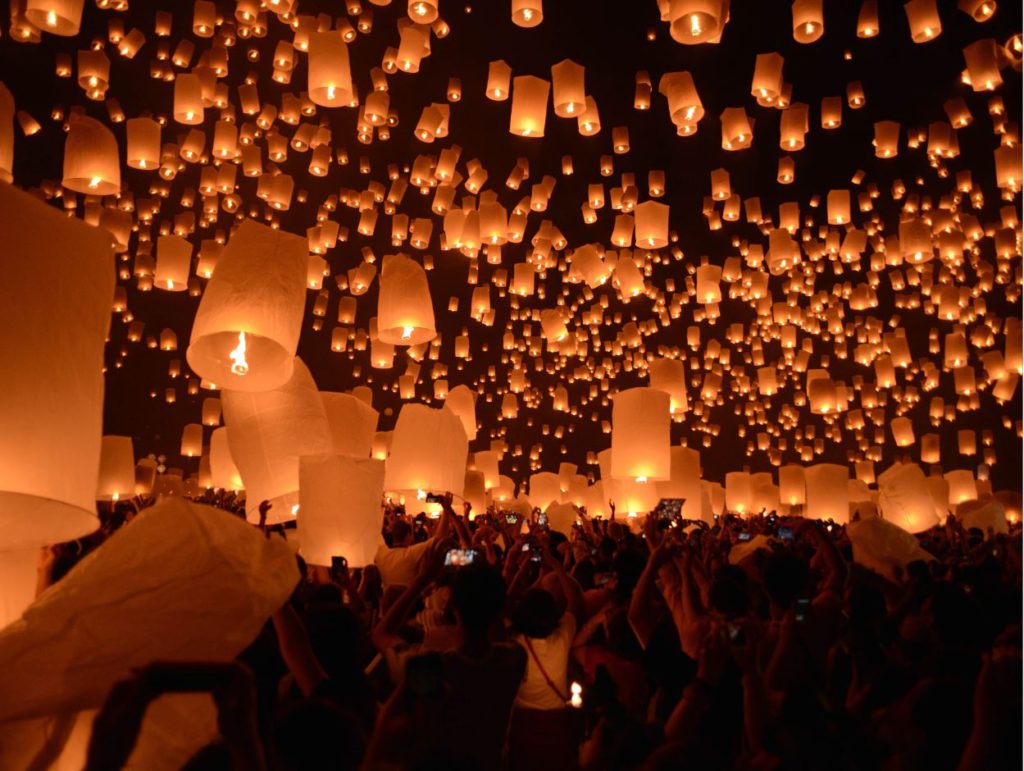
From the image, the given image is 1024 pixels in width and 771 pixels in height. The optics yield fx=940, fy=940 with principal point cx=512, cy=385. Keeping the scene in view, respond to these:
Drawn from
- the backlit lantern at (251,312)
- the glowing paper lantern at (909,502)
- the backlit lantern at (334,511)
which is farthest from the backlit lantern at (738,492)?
the backlit lantern at (251,312)

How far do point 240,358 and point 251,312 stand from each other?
21 cm

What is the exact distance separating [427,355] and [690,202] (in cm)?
510

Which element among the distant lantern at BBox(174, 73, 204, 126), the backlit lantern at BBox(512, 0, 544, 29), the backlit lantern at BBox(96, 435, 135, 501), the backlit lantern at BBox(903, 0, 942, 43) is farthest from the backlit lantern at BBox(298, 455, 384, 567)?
the backlit lantern at BBox(903, 0, 942, 43)

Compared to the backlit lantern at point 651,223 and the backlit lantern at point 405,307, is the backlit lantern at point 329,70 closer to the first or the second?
the backlit lantern at point 405,307

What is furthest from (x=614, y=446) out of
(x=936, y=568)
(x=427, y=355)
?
(x=427, y=355)

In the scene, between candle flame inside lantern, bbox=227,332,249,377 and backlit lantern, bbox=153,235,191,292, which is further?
backlit lantern, bbox=153,235,191,292

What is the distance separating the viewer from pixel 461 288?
16172 mm

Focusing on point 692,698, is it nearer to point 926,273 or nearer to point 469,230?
point 469,230

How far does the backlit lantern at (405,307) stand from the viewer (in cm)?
544

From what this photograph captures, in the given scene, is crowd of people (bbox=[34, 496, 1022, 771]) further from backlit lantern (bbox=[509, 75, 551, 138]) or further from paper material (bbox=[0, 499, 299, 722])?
backlit lantern (bbox=[509, 75, 551, 138])

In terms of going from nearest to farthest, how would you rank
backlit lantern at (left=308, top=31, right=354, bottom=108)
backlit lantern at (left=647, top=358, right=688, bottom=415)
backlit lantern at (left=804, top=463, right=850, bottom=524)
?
backlit lantern at (left=308, top=31, right=354, bottom=108), backlit lantern at (left=647, top=358, right=688, bottom=415), backlit lantern at (left=804, top=463, right=850, bottom=524)

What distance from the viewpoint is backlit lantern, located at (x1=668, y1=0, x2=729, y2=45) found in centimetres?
489

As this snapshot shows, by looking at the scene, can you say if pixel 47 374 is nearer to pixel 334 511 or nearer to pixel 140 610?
pixel 140 610

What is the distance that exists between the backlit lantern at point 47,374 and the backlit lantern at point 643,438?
14.9 feet
